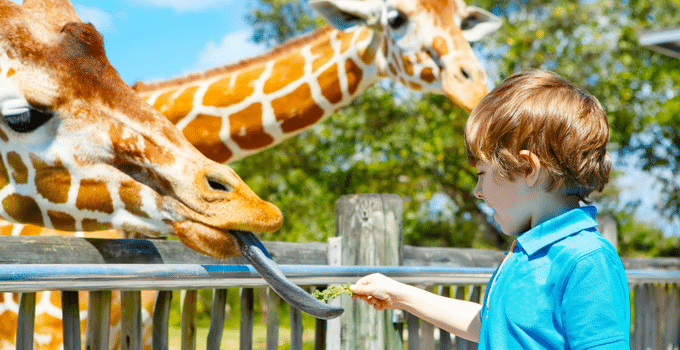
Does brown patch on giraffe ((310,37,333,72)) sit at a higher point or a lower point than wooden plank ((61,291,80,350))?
higher

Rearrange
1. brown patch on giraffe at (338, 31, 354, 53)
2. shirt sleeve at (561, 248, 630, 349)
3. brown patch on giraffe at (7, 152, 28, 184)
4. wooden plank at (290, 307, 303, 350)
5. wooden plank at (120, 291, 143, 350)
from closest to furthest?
1. shirt sleeve at (561, 248, 630, 349)
2. wooden plank at (120, 291, 143, 350)
3. brown patch on giraffe at (7, 152, 28, 184)
4. wooden plank at (290, 307, 303, 350)
5. brown patch on giraffe at (338, 31, 354, 53)

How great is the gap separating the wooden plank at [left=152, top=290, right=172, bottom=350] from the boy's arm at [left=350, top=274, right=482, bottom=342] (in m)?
A: 0.56

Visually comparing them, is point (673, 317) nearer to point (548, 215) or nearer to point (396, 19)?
point (396, 19)

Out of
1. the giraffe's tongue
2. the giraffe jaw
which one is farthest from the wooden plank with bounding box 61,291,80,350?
the giraffe's tongue

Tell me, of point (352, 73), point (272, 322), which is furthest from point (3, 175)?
point (352, 73)

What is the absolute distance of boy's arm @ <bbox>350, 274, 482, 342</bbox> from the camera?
162 centimetres

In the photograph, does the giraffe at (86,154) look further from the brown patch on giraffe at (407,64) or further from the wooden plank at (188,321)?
the brown patch on giraffe at (407,64)

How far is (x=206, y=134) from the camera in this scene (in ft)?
11.9

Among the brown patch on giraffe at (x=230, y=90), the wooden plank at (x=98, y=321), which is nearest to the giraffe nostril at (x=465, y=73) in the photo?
the brown patch on giraffe at (x=230, y=90)

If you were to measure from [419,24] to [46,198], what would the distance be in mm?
2829

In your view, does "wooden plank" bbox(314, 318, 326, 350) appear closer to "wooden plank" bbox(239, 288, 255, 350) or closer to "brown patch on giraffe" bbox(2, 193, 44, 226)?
"wooden plank" bbox(239, 288, 255, 350)

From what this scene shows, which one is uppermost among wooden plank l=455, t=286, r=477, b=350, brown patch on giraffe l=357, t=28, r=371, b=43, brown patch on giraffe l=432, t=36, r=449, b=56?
brown patch on giraffe l=357, t=28, r=371, b=43

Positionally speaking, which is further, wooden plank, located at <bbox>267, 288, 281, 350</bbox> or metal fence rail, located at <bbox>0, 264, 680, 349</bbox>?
wooden plank, located at <bbox>267, 288, 281, 350</bbox>

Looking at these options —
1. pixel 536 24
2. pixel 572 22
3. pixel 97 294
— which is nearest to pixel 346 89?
pixel 97 294
